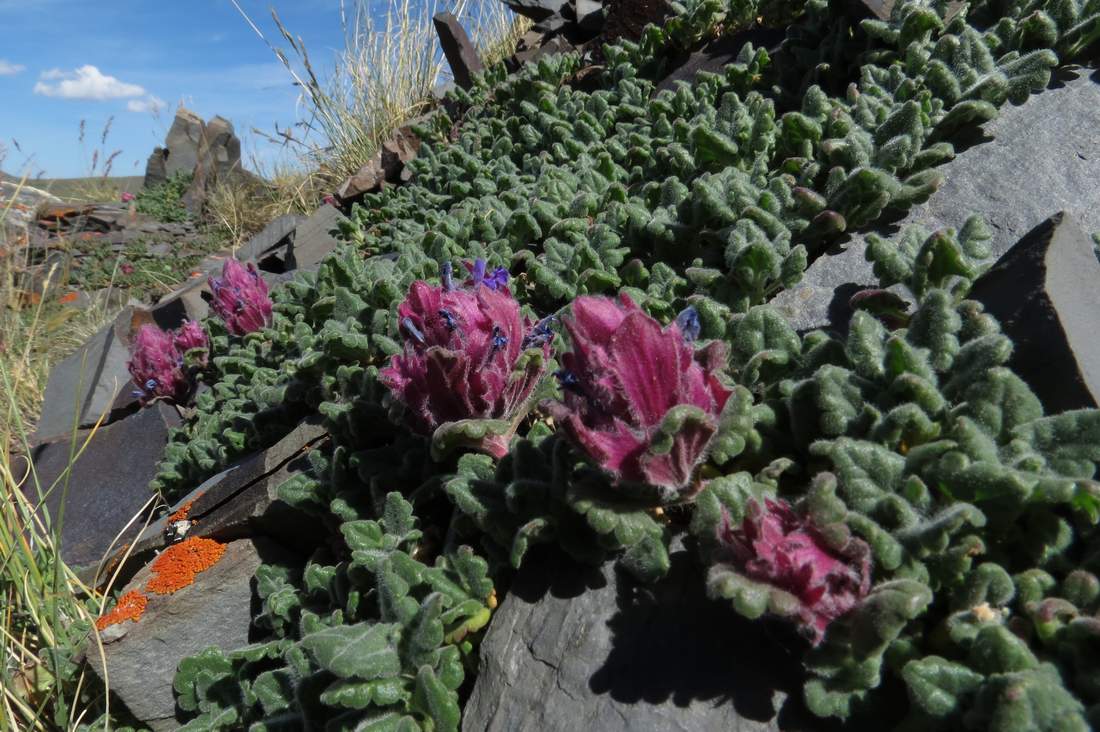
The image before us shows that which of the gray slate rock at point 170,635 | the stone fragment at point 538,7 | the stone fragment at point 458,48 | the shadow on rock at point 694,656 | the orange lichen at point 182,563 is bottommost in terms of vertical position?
the gray slate rock at point 170,635

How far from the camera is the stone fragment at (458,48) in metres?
6.99

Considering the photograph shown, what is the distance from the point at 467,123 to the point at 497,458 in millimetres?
4189

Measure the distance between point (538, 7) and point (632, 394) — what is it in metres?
6.25

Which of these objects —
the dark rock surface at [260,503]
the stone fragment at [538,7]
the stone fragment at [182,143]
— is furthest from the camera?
the stone fragment at [182,143]

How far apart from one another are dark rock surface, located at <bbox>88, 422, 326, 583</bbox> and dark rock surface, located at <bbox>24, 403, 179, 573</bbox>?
96 centimetres

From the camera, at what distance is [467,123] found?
5.64 m

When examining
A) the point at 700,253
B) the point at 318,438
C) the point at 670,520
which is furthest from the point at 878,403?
the point at 318,438

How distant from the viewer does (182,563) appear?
8.79ft

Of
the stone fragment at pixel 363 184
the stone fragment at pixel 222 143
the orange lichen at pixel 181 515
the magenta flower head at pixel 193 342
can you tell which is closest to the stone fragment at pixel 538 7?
the stone fragment at pixel 363 184

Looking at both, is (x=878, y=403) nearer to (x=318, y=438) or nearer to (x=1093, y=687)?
(x=1093, y=687)

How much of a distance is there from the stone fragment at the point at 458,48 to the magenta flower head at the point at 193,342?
11.8ft

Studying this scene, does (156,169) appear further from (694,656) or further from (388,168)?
(694,656)

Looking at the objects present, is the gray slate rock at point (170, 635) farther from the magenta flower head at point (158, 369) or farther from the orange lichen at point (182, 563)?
the magenta flower head at point (158, 369)

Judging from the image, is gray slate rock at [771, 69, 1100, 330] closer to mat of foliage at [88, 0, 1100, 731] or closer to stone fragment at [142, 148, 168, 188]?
mat of foliage at [88, 0, 1100, 731]
